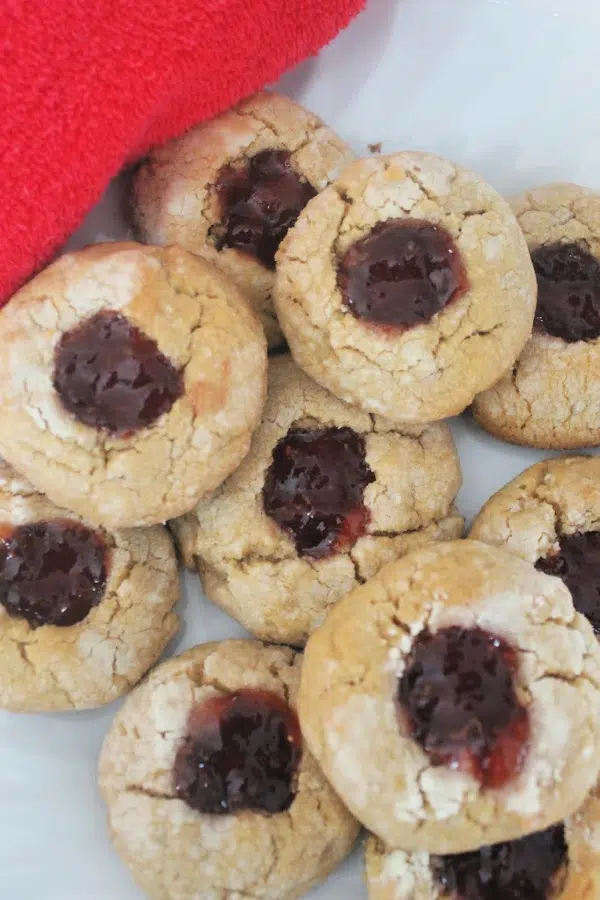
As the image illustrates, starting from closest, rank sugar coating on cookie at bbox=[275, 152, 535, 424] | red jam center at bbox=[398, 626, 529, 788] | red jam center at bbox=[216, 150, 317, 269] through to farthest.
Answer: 1. red jam center at bbox=[398, 626, 529, 788]
2. sugar coating on cookie at bbox=[275, 152, 535, 424]
3. red jam center at bbox=[216, 150, 317, 269]

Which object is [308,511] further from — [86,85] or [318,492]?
[86,85]

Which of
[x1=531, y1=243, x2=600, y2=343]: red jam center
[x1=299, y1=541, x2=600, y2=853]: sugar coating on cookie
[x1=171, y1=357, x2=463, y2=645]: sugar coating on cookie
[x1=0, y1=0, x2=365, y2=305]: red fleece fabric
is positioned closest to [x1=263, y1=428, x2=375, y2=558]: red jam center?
[x1=171, y1=357, x2=463, y2=645]: sugar coating on cookie

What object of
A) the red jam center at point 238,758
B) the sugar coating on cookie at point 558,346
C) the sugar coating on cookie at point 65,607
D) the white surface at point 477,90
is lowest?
the red jam center at point 238,758

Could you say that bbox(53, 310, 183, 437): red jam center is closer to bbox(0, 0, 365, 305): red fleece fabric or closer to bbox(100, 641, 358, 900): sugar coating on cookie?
bbox(0, 0, 365, 305): red fleece fabric

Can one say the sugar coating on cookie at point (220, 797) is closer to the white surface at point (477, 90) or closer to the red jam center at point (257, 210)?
the white surface at point (477, 90)

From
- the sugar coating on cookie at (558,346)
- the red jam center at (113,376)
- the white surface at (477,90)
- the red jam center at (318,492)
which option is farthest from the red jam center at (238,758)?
the sugar coating on cookie at (558,346)

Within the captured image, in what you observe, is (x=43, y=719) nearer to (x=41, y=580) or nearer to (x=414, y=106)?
(x=41, y=580)

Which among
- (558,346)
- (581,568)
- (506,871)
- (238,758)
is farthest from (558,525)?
(238,758)
